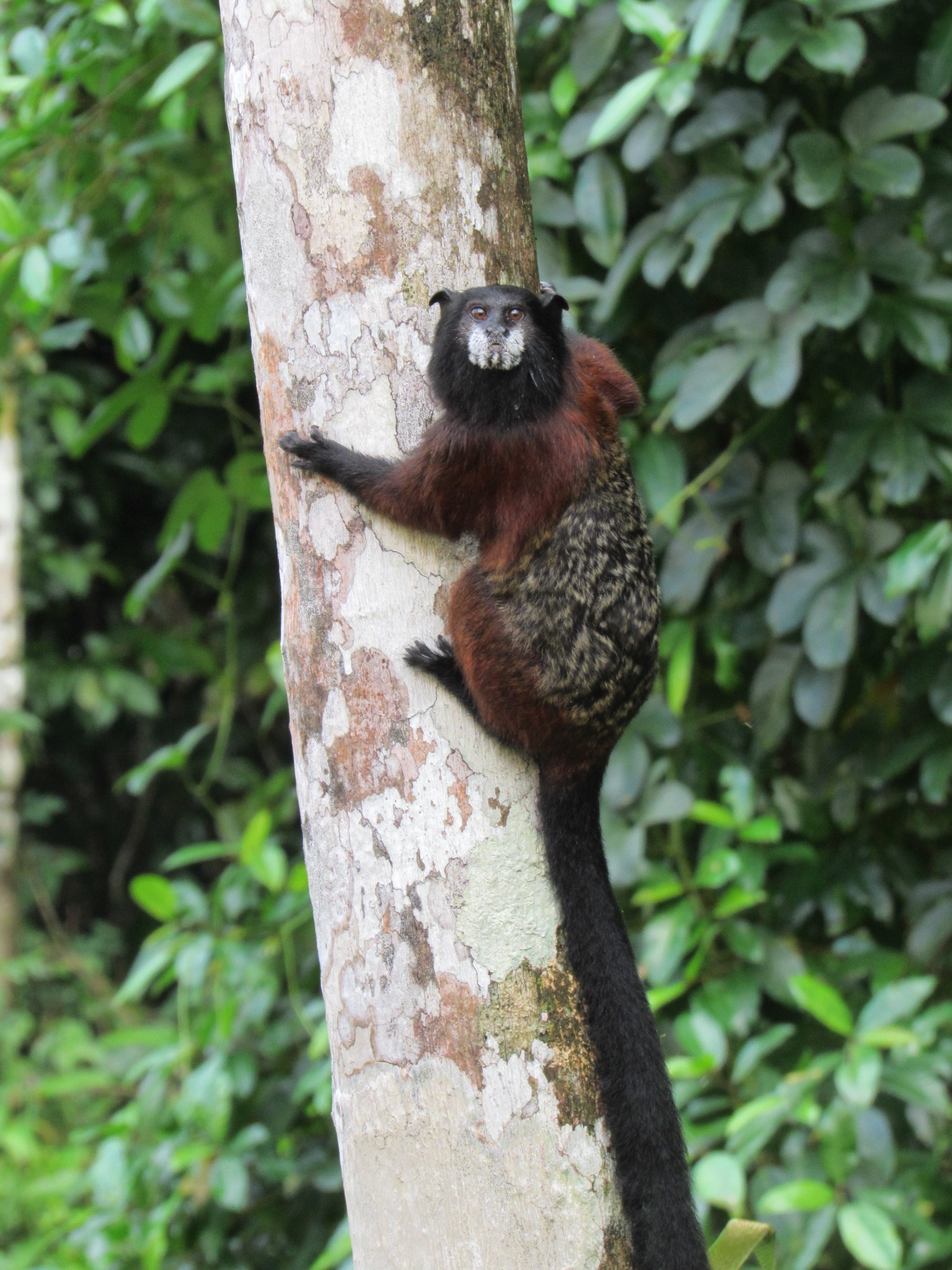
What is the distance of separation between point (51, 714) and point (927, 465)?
4545 mm

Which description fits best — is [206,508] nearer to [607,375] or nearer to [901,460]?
[607,375]

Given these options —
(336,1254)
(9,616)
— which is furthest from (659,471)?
(9,616)

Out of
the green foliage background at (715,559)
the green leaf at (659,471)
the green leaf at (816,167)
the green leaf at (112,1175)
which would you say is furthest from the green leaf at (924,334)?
the green leaf at (112,1175)

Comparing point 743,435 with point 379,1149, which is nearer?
point 379,1149

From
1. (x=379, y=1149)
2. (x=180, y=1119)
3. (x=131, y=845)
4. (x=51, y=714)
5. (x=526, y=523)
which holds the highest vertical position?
(x=526, y=523)

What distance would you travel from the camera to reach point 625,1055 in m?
1.66

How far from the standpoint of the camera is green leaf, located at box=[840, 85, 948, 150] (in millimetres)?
2408

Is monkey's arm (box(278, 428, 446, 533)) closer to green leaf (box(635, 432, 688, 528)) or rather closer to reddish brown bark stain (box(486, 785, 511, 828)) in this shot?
reddish brown bark stain (box(486, 785, 511, 828))

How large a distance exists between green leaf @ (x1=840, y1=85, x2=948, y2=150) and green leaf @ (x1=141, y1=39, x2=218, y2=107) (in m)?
1.33

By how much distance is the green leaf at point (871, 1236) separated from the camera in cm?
217

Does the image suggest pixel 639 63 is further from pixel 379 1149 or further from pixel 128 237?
pixel 379 1149

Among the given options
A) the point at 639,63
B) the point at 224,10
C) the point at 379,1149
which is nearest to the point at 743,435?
the point at 639,63

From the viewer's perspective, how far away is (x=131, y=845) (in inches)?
243

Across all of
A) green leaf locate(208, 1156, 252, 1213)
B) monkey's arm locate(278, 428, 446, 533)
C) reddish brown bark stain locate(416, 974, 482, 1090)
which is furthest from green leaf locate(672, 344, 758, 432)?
green leaf locate(208, 1156, 252, 1213)
